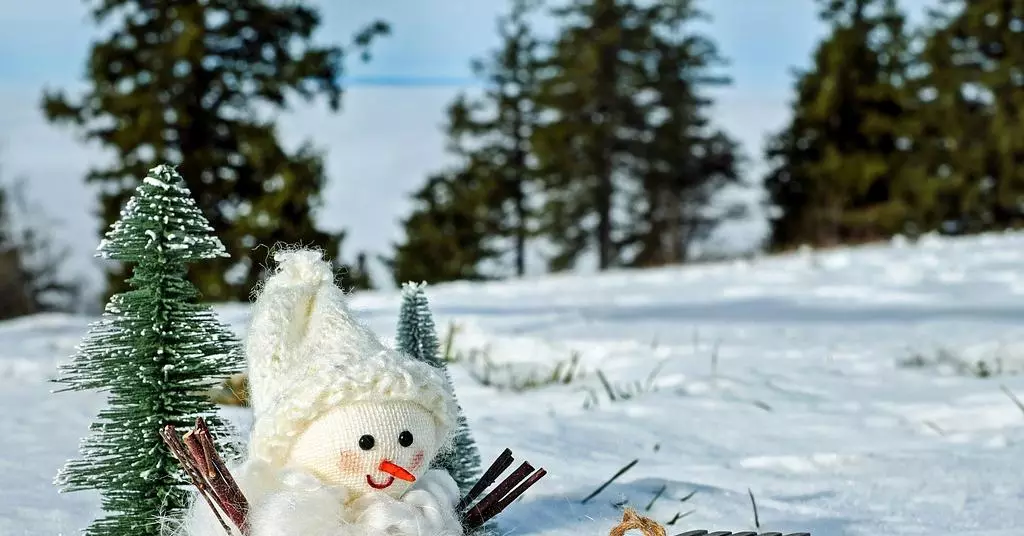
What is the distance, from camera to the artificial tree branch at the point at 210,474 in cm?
163

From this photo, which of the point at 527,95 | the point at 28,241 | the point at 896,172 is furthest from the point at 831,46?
the point at 28,241

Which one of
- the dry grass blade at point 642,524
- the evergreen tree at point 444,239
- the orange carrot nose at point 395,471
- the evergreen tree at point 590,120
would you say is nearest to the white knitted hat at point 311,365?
the orange carrot nose at point 395,471

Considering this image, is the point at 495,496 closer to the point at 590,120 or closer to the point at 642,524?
the point at 642,524

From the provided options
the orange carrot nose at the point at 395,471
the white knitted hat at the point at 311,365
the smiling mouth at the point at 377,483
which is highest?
the white knitted hat at the point at 311,365

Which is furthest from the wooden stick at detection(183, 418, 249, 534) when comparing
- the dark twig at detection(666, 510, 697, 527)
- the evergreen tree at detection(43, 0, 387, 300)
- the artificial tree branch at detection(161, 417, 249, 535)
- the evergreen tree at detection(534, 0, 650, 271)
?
the evergreen tree at detection(534, 0, 650, 271)

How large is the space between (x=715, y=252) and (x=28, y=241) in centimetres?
2031

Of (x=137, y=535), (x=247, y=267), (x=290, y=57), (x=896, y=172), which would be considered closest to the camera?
(x=137, y=535)

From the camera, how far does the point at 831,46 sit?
83.1 ft

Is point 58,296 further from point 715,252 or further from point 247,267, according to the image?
point 715,252

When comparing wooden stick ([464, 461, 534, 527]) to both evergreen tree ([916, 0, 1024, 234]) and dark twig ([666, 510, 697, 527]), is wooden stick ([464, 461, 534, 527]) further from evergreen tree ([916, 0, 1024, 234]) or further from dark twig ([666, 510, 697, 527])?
evergreen tree ([916, 0, 1024, 234])

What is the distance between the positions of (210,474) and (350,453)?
0.26m

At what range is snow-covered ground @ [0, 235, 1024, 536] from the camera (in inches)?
95.4

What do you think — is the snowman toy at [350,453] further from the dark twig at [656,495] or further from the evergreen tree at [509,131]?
the evergreen tree at [509,131]

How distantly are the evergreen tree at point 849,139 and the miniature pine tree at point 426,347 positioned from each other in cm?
2404
